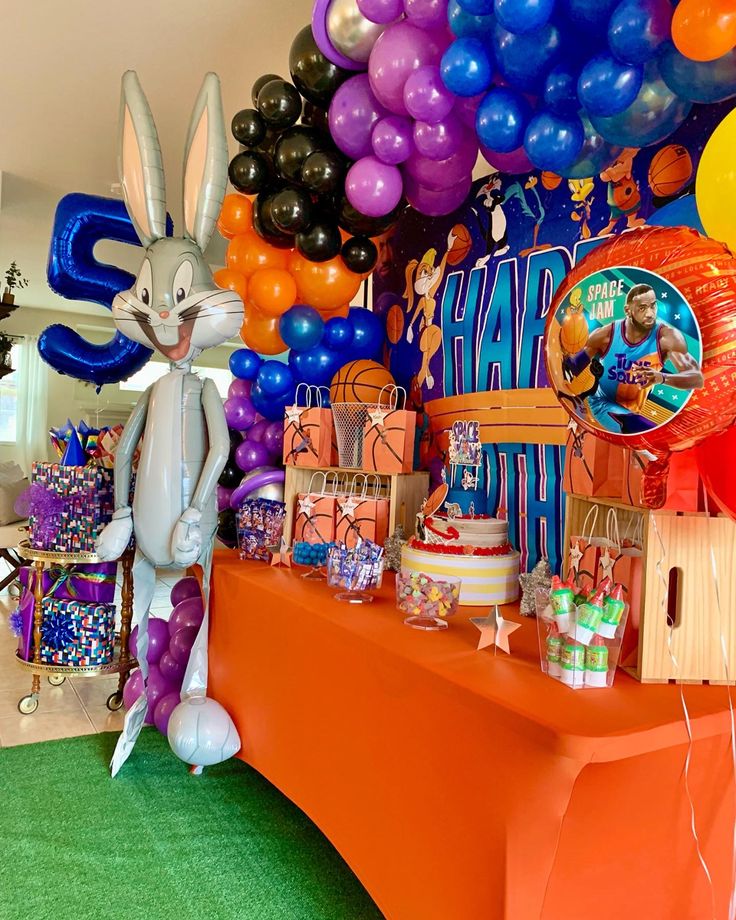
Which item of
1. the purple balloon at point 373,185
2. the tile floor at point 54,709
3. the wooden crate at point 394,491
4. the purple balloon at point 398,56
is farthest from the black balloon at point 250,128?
the tile floor at point 54,709

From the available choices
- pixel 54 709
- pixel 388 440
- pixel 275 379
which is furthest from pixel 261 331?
pixel 54 709

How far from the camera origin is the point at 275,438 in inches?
119

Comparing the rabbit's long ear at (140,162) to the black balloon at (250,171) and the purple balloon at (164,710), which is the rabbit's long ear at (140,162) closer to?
the black balloon at (250,171)

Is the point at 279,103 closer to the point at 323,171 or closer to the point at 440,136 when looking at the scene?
the point at 323,171

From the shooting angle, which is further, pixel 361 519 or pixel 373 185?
pixel 361 519

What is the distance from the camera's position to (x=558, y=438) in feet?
7.13

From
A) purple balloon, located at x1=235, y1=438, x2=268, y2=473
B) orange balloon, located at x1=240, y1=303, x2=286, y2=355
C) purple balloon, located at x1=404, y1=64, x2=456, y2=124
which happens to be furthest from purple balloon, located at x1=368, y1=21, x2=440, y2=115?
purple balloon, located at x1=235, y1=438, x2=268, y2=473

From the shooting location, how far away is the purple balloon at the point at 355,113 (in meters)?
2.19

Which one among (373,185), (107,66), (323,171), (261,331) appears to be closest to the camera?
(373,185)

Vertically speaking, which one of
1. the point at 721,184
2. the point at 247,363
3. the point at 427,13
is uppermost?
the point at 427,13

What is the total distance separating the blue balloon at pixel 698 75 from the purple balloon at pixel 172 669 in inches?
92.9

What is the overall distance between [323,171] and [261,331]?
→ 0.73m

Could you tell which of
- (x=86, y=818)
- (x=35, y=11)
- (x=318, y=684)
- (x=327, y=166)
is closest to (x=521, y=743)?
(x=318, y=684)

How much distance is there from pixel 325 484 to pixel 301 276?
805 millimetres
